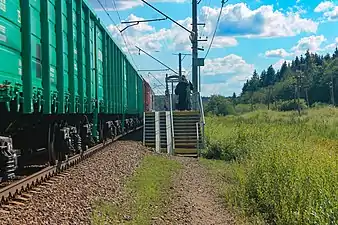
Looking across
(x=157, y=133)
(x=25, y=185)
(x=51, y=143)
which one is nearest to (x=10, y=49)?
(x=25, y=185)

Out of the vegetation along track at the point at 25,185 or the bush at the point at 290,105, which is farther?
the bush at the point at 290,105

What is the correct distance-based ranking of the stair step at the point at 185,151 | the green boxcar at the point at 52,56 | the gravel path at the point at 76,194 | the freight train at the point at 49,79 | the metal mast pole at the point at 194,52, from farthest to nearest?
1. the metal mast pole at the point at 194,52
2. the stair step at the point at 185,151
3. the freight train at the point at 49,79
4. the green boxcar at the point at 52,56
5. the gravel path at the point at 76,194

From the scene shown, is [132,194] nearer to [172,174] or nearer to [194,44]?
[172,174]

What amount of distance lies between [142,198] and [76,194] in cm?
122

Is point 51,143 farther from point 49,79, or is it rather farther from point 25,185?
point 25,185

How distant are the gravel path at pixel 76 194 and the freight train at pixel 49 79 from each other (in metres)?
0.74

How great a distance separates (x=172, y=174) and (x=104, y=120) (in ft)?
23.8

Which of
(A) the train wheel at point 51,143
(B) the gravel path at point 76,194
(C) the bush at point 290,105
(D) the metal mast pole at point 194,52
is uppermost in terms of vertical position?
(D) the metal mast pole at point 194,52

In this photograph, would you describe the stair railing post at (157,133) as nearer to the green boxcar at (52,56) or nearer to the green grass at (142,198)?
the green boxcar at (52,56)

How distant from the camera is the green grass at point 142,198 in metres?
8.37

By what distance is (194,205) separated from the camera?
34.3 ft

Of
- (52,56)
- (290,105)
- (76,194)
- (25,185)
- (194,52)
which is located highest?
(194,52)

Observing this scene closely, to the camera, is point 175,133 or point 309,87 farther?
point 309,87

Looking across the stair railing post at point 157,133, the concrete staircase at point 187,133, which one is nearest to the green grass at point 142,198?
the stair railing post at point 157,133
